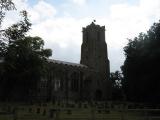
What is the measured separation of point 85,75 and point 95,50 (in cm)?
918

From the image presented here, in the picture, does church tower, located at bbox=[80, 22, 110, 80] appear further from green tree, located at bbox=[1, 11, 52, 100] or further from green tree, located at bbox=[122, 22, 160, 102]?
green tree, located at bbox=[122, 22, 160, 102]

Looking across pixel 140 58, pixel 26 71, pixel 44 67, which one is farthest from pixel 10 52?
pixel 44 67

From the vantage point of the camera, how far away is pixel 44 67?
193 ft

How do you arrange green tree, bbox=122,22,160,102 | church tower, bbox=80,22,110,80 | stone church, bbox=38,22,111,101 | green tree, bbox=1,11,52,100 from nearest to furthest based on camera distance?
green tree, bbox=122,22,160,102 → green tree, bbox=1,11,52,100 → stone church, bbox=38,22,111,101 → church tower, bbox=80,22,110,80

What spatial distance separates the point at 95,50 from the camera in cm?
8800

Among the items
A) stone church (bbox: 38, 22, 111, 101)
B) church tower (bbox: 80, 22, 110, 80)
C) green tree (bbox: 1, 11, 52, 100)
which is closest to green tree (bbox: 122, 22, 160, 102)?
green tree (bbox: 1, 11, 52, 100)

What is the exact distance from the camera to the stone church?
73188mm

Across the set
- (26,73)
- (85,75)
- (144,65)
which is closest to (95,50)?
(85,75)

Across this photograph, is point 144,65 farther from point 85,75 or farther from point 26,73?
point 85,75

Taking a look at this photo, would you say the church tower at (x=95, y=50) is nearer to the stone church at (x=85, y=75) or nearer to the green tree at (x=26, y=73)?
the stone church at (x=85, y=75)

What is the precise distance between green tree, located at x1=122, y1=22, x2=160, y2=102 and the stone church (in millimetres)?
28881

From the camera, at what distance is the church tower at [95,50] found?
87438 mm

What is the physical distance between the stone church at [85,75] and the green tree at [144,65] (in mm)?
28881

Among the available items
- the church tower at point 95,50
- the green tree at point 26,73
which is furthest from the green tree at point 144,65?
the church tower at point 95,50
